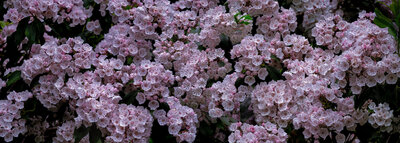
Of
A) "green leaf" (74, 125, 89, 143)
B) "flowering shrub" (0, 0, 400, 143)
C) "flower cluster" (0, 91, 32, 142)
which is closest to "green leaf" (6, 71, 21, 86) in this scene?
"flowering shrub" (0, 0, 400, 143)

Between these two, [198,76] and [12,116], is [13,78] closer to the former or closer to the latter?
[12,116]

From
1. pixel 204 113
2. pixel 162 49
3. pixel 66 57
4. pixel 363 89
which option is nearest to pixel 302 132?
pixel 363 89

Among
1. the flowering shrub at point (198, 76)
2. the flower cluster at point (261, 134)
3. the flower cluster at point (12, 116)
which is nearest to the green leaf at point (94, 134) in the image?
the flowering shrub at point (198, 76)

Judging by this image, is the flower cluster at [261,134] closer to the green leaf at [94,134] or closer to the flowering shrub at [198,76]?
the flowering shrub at [198,76]

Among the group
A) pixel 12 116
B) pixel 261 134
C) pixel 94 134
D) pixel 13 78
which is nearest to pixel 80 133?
pixel 94 134

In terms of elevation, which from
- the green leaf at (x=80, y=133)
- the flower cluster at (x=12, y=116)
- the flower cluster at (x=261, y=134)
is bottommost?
the flower cluster at (x=12, y=116)

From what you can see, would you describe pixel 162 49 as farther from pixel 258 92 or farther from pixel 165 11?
pixel 258 92

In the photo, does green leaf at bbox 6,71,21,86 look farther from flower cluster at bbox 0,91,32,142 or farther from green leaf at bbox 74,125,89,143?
green leaf at bbox 74,125,89,143

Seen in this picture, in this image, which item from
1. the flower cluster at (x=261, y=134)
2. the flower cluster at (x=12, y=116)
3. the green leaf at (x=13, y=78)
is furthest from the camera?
the green leaf at (x=13, y=78)
